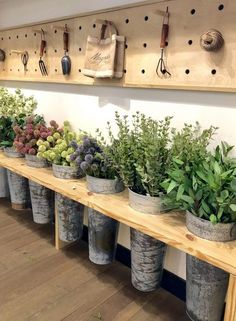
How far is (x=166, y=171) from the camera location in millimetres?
1228

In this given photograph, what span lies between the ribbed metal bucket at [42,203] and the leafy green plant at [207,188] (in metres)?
1.10

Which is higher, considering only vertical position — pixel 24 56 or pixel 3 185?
pixel 24 56

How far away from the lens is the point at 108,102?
1.75 meters

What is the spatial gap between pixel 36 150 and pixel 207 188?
1176 millimetres

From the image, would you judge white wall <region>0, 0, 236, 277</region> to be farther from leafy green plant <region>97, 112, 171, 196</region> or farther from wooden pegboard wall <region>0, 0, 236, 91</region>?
leafy green plant <region>97, 112, 171, 196</region>

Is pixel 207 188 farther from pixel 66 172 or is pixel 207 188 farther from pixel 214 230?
pixel 66 172

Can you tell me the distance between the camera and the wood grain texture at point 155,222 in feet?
3.37

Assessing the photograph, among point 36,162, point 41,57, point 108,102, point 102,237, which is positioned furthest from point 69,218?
point 41,57

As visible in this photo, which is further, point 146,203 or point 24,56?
point 24,56

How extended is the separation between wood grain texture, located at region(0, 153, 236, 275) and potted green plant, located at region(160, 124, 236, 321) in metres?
0.05

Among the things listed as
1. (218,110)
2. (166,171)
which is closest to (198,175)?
(166,171)

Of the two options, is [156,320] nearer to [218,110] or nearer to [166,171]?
[166,171]

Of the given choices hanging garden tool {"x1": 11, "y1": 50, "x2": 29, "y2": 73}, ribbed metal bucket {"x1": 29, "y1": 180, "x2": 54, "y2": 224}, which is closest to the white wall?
hanging garden tool {"x1": 11, "y1": 50, "x2": 29, "y2": 73}

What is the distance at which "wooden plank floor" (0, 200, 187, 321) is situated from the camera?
4.74 ft
